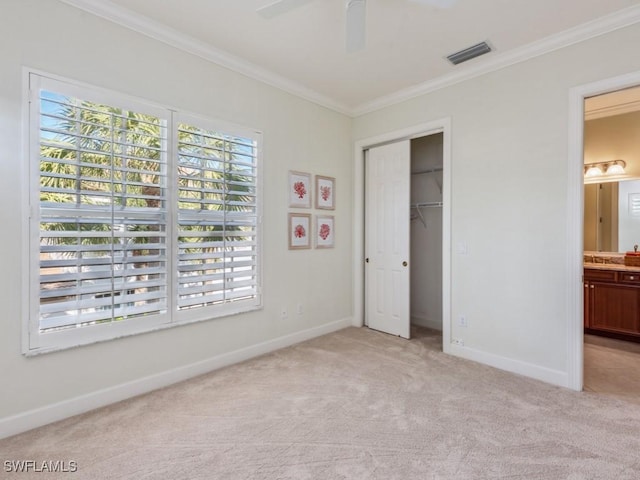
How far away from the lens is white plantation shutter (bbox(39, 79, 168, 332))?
84.5 inches

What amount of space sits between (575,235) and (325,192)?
2.46 metres

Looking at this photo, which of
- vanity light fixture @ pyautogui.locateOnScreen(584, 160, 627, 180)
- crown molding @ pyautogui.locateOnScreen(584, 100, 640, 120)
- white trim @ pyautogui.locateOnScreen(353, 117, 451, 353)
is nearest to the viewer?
white trim @ pyautogui.locateOnScreen(353, 117, 451, 353)

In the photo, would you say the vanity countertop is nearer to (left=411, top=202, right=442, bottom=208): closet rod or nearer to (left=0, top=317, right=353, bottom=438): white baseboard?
(left=411, top=202, right=442, bottom=208): closet rod

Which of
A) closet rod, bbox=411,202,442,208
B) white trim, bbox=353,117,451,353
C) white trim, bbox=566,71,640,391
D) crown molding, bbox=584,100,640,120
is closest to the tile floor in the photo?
white trim, bbox=566,71,640,391

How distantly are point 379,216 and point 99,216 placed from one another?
2.94 metres

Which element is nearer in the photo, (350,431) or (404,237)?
(350,431)

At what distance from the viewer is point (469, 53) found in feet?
9.51

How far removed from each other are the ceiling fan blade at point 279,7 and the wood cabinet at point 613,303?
14.0 ft

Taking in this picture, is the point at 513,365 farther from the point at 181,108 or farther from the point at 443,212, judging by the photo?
the point at 181,108

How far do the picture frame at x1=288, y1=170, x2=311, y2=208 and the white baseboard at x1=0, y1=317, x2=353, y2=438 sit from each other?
1467 millimetres

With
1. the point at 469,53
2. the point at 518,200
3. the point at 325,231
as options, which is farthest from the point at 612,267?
the point at 325,231

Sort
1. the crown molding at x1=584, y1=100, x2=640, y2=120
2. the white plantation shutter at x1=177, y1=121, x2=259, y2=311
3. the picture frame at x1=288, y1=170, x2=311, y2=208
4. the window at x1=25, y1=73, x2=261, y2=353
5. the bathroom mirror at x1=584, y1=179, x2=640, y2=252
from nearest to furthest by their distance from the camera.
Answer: the window at x1=25, y1=73, x2=261, y2=353 < the white plantation shutter at x1=177, y1=121, x2=259, y2=311 < the picture frame at x1=288, y1=170, x2=311, y2=208 < the crown molding at x1=584, y1=100, x2=640, y2=120 < the bathroom mirror at x1=584, y1=179, x2=640, y2=252

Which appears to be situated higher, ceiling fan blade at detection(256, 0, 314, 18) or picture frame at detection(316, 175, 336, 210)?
ceiling fan blade at detection(256, 0, 314, 18)

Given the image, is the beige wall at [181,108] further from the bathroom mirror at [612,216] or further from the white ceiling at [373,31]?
the bathroom mirror at [612,216]
